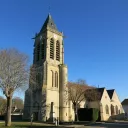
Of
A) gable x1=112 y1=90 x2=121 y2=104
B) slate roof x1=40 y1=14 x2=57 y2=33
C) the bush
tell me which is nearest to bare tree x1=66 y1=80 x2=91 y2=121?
the bush

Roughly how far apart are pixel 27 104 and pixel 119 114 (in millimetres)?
27406

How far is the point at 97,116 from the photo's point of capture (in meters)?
50.4

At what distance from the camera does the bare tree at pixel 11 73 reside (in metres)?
28.9

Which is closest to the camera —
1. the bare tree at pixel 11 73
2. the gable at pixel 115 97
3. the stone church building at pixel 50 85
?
the bare tree at pixel 11 73

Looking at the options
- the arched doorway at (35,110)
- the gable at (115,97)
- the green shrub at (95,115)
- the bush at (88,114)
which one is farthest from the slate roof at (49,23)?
the gable at (115,97)

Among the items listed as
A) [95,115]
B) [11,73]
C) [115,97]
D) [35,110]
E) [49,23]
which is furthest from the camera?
[115,97]

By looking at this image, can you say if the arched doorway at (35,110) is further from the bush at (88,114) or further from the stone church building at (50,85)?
the bush at (88,114)

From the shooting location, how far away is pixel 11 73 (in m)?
29.3

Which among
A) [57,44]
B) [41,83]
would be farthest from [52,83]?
[57,44]

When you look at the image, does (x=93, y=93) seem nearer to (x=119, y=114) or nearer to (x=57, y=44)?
(x=119, y=114)

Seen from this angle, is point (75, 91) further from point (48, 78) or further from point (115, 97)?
point (115, 97)

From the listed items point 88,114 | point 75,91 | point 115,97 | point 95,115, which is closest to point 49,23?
point 75,91

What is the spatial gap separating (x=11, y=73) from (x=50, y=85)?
66.5 ft

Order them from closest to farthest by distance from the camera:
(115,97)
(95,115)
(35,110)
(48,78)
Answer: (35,110), (48,78), (95,115), (115,97)
